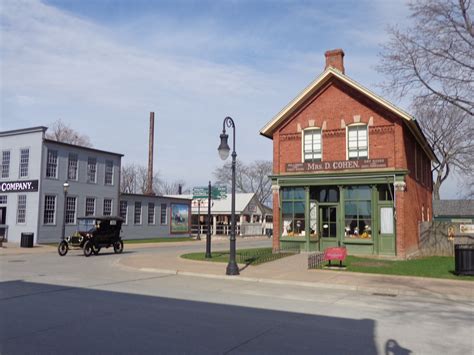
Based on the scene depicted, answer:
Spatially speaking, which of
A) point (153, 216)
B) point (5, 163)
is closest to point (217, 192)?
point (153, 216)

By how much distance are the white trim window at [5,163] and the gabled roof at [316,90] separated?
68.6ft

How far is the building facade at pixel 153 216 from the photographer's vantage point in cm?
4203

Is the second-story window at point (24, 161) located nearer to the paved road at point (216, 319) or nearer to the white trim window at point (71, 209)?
the white trim window at point (71, 209)

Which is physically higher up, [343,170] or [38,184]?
[343,170]

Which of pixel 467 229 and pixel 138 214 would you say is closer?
pixel 467 229

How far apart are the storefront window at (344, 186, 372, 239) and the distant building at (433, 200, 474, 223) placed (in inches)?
1695

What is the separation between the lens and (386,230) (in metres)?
22.8

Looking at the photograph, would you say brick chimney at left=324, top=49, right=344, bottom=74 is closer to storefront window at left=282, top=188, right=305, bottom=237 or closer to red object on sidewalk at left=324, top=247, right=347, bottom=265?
storefront window at left=282, top=188, right=305, bottom=237

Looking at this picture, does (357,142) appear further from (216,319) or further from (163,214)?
(163,214)

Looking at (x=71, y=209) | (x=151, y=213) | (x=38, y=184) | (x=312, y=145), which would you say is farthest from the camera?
(x=151, y=213)

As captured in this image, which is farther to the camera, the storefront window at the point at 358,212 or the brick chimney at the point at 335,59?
the brick chimney at the point at 335,59

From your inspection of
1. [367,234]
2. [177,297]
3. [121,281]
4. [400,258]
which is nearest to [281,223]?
[367,234]

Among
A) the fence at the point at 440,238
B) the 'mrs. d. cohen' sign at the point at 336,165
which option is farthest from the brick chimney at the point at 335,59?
the fence at the point at 440,238

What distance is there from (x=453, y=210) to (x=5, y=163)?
57.6m
